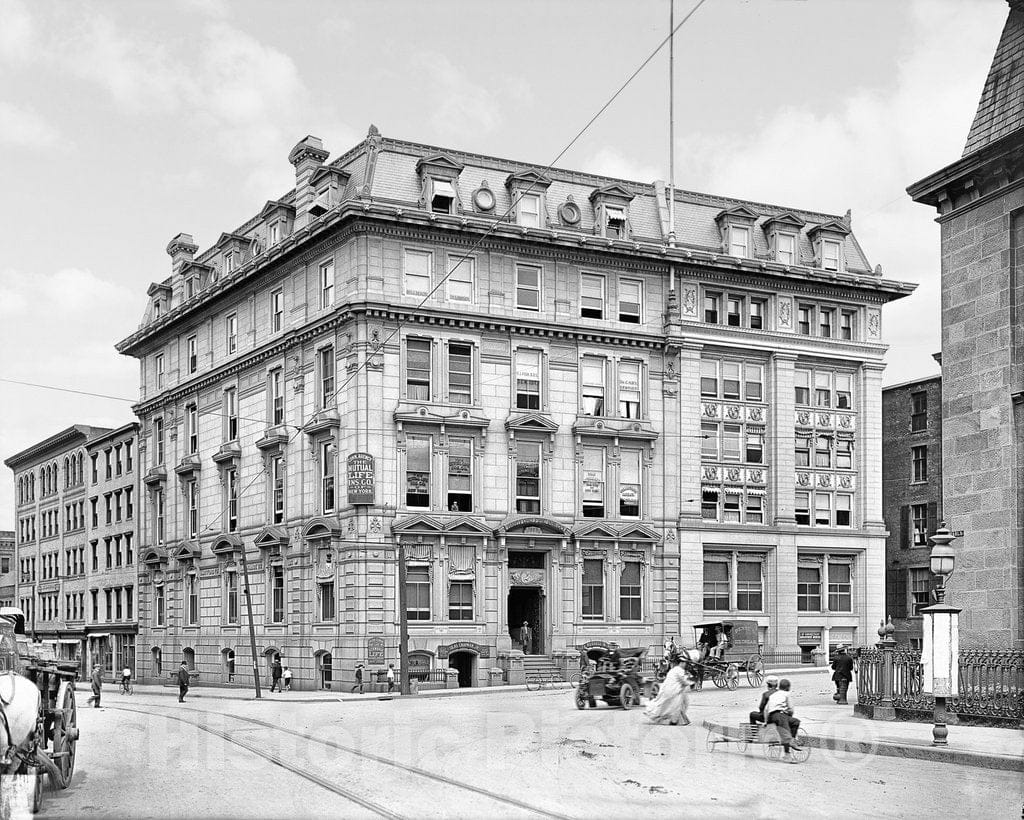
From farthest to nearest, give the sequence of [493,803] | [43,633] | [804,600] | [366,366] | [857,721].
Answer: [43,633] < [804,600] < [366,366] < [857,721] < [493,803]

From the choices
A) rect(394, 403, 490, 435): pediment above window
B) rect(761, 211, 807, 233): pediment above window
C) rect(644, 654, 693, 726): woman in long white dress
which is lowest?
rect(644, 654, 693, 726): woman in long white dress

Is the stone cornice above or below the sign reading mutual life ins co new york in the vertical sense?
above

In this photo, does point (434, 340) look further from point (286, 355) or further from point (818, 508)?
point (818, 508)

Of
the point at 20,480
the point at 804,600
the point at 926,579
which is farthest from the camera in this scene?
the point at 20,480

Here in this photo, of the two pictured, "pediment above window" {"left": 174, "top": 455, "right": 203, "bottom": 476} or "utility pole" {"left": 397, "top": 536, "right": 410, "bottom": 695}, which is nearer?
"utility pole" {"left": 397, "top": 536, "right": 410, "bottom": 695}

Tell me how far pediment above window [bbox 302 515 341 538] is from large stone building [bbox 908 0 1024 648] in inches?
1031

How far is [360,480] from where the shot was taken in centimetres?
4631

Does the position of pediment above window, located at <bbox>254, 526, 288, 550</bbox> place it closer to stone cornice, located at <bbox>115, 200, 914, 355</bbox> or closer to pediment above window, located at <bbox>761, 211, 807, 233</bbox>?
stone cornice, located at <bbox>115, 200, 914, 355</bbox>

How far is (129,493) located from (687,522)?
34590 millimetres

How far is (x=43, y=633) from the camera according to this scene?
278 feet

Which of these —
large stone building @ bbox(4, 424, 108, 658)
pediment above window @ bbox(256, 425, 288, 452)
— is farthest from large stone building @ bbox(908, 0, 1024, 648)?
large stone building @ bbox(4, 424, 108, 658)

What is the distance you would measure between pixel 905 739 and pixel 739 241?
120ft

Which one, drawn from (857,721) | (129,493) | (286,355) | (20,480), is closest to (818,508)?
(286,355)

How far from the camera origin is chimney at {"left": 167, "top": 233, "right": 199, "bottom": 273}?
66.3m
